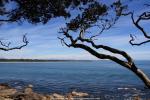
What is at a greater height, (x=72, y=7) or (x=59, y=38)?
(x=72, y=7)

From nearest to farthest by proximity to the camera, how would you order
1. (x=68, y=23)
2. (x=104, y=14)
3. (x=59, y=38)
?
(x=59, y=38) < (x=68, y=23) < (x=104, y=14)

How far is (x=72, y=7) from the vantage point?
16594 mm

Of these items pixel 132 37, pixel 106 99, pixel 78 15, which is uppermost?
pixel 78 15

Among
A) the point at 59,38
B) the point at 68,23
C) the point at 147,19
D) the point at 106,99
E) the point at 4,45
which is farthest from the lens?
the point at 106,99

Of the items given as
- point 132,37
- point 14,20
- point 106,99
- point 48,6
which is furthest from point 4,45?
point 106,99

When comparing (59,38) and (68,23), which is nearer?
(59,38)

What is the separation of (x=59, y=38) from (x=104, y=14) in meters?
3.02

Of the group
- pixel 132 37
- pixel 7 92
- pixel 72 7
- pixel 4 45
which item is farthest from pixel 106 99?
pixel 132 37

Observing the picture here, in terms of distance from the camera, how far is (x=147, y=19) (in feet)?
39.8

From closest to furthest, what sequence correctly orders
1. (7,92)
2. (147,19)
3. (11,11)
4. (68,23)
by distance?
1. (147,19)
2. (68,23)
3. (11,11)
4. (7,92)

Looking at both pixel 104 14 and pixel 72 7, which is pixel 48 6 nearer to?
pixel 72 7

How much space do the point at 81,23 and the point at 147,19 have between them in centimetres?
346

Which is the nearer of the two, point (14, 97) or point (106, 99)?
point (14, 97)

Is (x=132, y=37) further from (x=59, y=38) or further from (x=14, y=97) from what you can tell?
(x=14, y=97)
